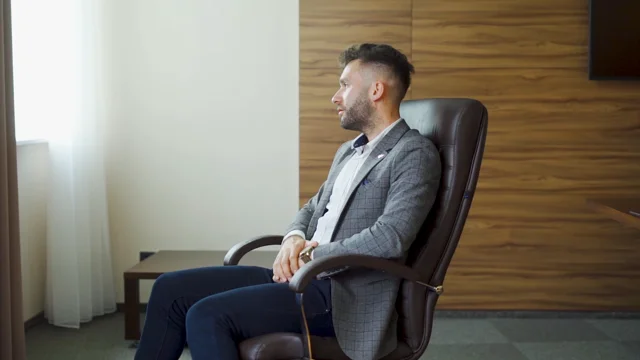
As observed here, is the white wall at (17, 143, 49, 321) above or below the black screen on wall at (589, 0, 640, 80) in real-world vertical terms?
below

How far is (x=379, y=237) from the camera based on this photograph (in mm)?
2123

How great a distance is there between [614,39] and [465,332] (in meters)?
1.81

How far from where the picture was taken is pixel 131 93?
4.20 metres

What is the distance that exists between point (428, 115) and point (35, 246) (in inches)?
95.5

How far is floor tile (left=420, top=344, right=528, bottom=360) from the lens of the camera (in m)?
3.50

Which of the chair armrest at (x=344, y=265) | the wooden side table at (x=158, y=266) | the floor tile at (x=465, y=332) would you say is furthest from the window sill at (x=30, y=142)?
the floor tile at (x=465, y=332)

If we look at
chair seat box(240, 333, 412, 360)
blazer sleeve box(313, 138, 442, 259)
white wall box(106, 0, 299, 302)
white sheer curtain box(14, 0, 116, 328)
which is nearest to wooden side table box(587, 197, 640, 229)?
blazer sleeve box(313, 138, 442, 259)

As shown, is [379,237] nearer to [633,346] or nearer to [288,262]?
[288,262]

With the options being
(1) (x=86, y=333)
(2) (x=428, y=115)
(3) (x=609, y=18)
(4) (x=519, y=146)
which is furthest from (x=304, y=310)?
(3) (x=609, y=18)

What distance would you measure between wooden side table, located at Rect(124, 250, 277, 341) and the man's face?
129 centimetres

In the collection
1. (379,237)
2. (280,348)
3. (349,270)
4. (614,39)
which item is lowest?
(280,348)

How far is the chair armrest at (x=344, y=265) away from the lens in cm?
194

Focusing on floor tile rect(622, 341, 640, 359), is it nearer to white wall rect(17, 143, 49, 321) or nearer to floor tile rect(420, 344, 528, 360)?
floor tile rect(420, 344, 528, 360)

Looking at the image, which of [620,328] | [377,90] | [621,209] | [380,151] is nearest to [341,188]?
[380,151]
